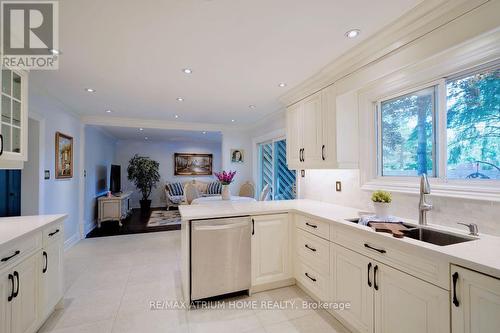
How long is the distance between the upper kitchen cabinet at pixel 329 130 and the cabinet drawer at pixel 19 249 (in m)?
2.66

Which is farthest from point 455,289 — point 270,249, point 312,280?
point 270,249

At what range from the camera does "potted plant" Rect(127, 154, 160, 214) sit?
7.33m

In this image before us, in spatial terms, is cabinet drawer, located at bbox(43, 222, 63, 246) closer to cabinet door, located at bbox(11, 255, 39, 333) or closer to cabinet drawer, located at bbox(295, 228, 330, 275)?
cabinet door, located at bbox(11, 255, 39, 333)

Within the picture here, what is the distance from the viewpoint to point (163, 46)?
2.03 m

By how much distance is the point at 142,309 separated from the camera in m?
2.20

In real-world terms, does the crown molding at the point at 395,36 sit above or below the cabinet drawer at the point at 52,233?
above

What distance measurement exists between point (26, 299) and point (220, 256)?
146cm

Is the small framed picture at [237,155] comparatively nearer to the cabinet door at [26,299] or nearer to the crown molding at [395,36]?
the crown molding at [395,36]

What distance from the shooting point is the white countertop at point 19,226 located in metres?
1.51

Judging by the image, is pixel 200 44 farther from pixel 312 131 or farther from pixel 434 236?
pixel 434 236

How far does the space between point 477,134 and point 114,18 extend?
2.74 meters

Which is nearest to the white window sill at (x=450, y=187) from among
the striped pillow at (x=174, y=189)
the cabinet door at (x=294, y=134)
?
the cabinet door at (x=294, y=134)

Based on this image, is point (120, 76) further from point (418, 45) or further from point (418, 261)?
point (418, 261)

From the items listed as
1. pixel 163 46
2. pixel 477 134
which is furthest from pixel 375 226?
pixel 163 46
